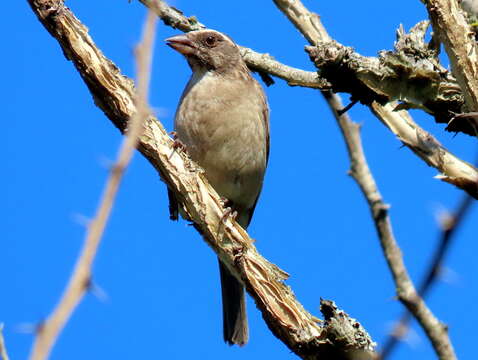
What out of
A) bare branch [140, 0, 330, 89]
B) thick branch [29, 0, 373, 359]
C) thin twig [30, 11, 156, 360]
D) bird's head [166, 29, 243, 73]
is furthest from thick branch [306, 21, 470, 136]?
thin twig [30, 11, 156, 360]

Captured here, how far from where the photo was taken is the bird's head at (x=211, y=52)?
22.9ft

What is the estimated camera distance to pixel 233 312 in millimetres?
6918

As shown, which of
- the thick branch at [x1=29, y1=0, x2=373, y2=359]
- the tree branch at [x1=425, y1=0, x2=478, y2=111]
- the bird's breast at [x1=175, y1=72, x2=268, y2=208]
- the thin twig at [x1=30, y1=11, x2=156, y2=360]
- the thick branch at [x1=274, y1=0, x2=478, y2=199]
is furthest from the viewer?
the bird's breast at [x1=175, y1=72, x2=268, y2=208]

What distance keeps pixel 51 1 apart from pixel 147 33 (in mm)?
2825

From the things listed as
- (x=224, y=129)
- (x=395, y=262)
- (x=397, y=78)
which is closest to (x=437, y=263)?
(x=395, y=262)

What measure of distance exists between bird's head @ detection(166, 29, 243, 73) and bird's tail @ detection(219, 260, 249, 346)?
1.81 m

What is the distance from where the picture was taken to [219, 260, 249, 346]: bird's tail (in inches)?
265

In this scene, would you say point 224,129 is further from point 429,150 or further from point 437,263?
point 437,263

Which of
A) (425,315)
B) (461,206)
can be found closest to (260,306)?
(425,315)

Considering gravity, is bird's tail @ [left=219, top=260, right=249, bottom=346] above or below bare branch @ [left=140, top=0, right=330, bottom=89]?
below

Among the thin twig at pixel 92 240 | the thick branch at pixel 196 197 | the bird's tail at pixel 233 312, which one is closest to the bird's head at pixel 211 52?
the bird's tail at pixel 233 312

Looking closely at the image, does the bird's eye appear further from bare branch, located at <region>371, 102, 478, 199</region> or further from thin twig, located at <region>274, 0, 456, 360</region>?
thin twig, located at <region>274, 0, 456, 360</region>

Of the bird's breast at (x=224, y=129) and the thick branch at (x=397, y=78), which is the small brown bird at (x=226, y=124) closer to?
the bird's breast at (x=224, y=129)

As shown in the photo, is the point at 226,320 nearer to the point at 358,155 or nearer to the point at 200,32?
the point at 200,32
